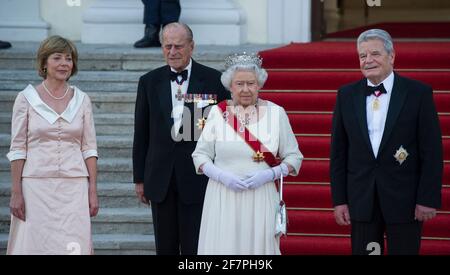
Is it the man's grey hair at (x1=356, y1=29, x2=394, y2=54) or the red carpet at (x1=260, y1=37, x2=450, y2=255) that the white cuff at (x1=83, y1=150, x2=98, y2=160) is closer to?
the man's grey hair at (x1=356, y1=29, x2=394, y2=54)

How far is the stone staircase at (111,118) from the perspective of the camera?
7.73m

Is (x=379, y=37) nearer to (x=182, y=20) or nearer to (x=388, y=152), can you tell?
(x=388, y=152)

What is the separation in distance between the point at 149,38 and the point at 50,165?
11.1 ft

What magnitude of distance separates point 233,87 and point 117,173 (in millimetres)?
2452

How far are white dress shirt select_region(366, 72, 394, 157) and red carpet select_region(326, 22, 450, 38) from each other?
4.38 m

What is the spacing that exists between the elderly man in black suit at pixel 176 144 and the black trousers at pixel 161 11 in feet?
9.38

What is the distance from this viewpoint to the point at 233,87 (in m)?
5.84

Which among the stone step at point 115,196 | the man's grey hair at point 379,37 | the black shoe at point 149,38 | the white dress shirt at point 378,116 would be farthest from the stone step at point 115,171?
the man's grey hair at point 379,37

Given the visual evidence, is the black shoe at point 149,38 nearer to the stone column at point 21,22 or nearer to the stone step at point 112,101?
the stone step at point 112,101

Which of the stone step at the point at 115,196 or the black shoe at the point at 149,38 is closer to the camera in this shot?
the stone step at the point at 115,196

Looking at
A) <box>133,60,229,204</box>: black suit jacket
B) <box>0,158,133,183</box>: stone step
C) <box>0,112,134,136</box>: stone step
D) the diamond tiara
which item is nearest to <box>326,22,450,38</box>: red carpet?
<box>0,112,134,136</box>: stone step

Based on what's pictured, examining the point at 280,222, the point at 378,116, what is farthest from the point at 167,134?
the point at 378,116

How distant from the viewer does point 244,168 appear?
5836 mm
